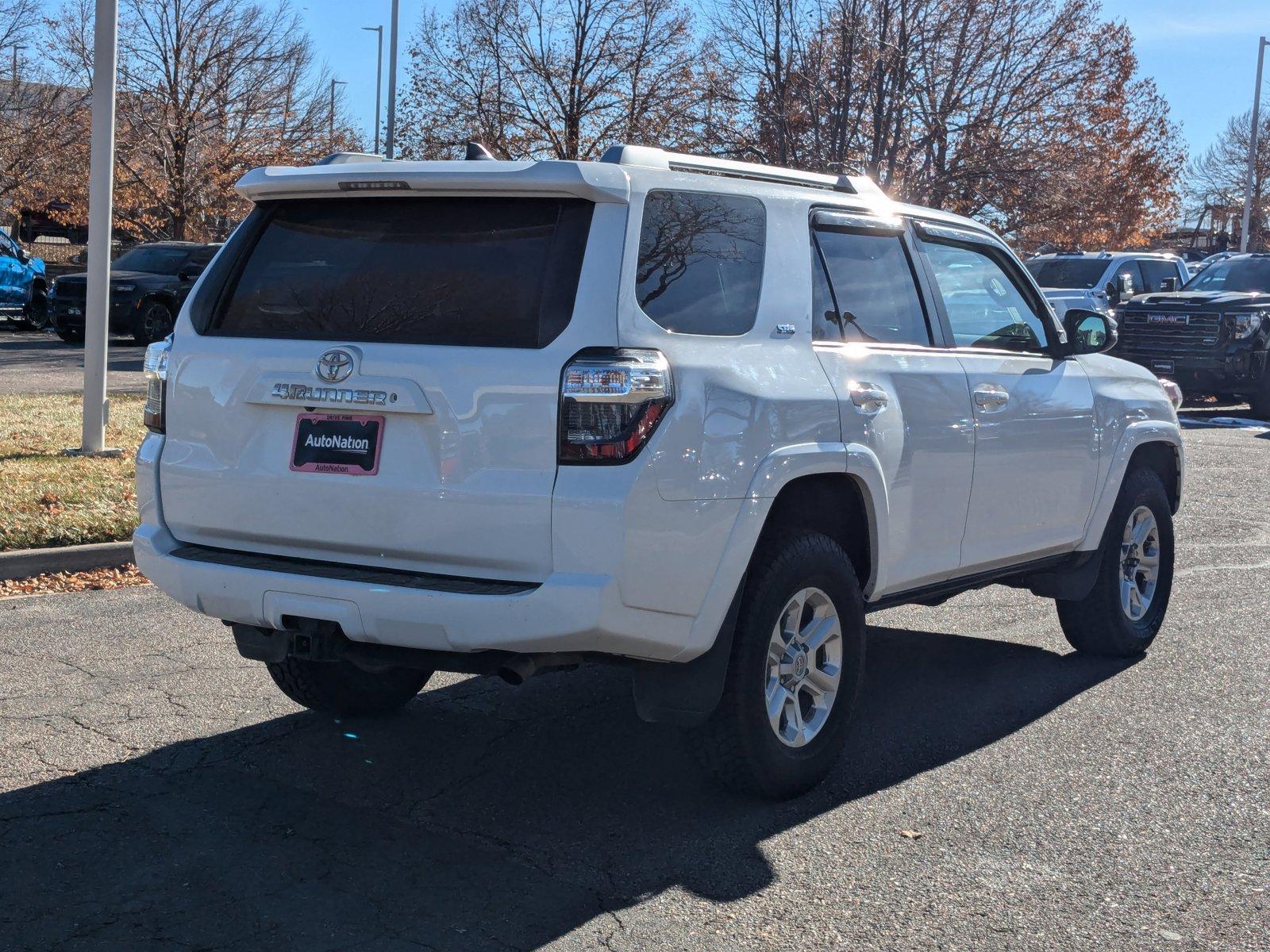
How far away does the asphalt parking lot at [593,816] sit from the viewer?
12.4 ft

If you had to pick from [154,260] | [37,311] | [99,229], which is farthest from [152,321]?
[99,229]

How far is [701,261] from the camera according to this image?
450 centimetres

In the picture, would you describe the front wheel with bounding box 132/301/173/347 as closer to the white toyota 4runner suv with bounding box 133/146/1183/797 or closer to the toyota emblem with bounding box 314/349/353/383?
the white toyota 4runner suv with bounding box 133/146/1183/797

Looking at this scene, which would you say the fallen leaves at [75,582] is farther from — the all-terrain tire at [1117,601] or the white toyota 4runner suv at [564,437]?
the all-terrain tire at [1117,601]

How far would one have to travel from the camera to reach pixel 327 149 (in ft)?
119

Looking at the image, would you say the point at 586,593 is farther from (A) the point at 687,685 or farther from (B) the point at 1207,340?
(B) the point at 1207,340

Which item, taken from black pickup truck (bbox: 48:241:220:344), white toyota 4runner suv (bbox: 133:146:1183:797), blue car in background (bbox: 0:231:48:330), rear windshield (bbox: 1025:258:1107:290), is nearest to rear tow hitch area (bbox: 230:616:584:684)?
white toyota 4runner suv (bbox: 133:146:1183:797)

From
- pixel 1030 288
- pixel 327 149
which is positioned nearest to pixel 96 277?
pixel 1030 288

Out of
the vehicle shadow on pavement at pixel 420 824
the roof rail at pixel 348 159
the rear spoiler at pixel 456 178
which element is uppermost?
the roof rail at pixel 348 159

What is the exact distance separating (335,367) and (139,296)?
68.4ft

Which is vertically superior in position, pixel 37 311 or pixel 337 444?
pixel 37 311

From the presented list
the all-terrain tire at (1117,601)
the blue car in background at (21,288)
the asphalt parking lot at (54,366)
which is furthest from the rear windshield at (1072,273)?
the blue car in background at (21,288)

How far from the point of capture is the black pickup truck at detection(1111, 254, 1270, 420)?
19.8 meters

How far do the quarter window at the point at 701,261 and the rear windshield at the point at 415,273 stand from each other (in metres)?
0.24
